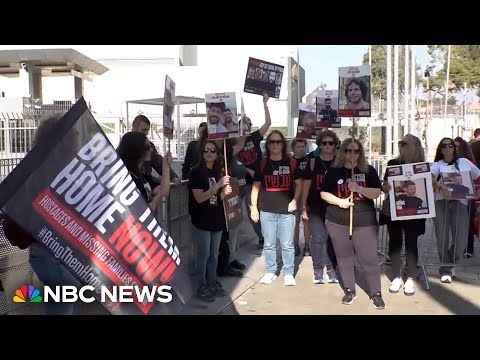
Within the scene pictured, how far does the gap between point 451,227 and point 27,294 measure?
521cm

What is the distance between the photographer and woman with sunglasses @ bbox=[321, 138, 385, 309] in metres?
5.96

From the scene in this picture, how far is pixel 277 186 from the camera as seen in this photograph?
22.0 ft

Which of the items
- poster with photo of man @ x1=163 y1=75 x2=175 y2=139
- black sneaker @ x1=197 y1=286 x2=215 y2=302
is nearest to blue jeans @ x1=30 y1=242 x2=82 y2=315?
poster with photo of man @ x1=163 y1=75 x2=175 y2=139

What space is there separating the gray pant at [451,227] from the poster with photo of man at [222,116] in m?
2.82

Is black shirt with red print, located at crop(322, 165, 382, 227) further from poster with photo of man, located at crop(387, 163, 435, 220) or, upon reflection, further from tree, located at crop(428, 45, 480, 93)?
tree, located at crop(428, 45, 480, 93)

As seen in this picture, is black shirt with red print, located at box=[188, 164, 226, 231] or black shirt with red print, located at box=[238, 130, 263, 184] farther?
black shirt with red print, located at box=[238, 130, 263, 184]

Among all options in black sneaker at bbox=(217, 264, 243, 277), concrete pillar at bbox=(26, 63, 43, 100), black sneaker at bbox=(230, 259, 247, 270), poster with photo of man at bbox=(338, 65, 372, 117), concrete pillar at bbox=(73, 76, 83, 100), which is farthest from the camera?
concrete pillar at bbox=(73, 76, 83, 100)

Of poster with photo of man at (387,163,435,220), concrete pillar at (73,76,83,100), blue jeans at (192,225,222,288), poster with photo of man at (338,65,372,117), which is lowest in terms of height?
blue jeans at (192,225,222,288)

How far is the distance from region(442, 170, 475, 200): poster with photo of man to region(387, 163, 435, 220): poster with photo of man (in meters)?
0.83

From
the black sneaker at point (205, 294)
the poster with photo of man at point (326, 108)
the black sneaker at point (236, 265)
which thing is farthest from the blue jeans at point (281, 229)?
the poster with photo of man at point (326, 108)

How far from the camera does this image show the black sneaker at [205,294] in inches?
243

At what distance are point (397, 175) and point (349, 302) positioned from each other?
1499 mm

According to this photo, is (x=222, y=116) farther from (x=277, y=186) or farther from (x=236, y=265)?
(x=236, y=265)
